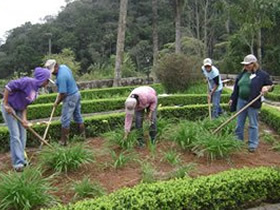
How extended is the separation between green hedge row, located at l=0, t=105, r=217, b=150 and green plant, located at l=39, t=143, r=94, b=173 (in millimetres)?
1815

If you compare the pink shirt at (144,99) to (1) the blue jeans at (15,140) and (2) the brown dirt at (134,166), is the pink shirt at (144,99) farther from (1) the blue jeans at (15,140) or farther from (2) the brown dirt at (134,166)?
(1) the blue jeans at (15,140)

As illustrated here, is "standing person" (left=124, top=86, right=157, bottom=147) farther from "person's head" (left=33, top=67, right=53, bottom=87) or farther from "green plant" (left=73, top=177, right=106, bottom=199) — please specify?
"green plant" (left=73, top=177, right=106, bottom=199)

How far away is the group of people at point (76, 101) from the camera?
5332mm

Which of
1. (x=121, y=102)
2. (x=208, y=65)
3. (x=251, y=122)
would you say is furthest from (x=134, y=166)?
(x=121, y=102)

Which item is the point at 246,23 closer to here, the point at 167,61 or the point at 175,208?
the point at 167,61

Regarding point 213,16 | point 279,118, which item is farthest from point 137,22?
point 279,118

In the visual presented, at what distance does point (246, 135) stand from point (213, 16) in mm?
30344

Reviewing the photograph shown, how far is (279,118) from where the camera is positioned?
7672mm

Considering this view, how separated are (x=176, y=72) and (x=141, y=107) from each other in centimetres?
950

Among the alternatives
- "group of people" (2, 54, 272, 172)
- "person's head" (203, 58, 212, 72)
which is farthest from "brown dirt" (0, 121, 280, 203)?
"person's head" (203, 58, 212, 72)

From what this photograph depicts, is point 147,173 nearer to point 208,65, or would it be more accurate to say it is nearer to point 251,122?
point 251,122

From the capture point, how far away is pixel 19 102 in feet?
17.6

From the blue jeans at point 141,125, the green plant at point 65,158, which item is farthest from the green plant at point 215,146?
the green plant at point 65,158

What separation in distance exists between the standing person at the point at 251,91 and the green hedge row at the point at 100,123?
7.86 feet
